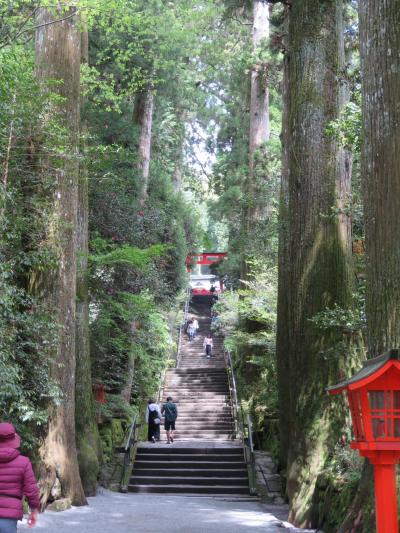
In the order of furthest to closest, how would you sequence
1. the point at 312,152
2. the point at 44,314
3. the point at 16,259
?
the point at 312,152
the point at 44,314
the point at 16,259

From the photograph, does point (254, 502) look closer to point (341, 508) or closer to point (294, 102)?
point (341, 508)

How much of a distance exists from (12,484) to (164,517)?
527 centimetres

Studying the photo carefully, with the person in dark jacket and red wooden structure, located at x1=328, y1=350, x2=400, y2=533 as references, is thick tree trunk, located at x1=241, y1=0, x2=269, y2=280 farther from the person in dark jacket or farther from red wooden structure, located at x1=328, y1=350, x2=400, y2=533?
red wooden structure, located at x1=328, y1=350, x2=400, y2=533

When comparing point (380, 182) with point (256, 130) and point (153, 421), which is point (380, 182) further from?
point (256, 130)

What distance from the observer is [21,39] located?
546 inches

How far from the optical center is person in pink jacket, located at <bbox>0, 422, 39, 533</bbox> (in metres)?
4.84

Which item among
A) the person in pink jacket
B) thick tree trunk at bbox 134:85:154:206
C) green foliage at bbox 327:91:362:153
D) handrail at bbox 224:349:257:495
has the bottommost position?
handrail at bbox 224:349:257:495

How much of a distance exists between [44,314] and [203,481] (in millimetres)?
7038

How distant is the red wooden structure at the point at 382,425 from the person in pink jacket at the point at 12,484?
2458 mm

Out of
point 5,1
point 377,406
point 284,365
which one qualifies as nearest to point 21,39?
point 5,1

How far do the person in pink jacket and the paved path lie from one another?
125 inches

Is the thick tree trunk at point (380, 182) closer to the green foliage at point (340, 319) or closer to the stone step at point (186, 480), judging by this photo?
the green foliage at point (340, 319)

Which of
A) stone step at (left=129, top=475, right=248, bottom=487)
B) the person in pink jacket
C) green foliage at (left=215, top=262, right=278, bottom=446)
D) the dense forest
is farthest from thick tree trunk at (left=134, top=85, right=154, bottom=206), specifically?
the person in pink jacket

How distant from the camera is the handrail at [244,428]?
14477mm
